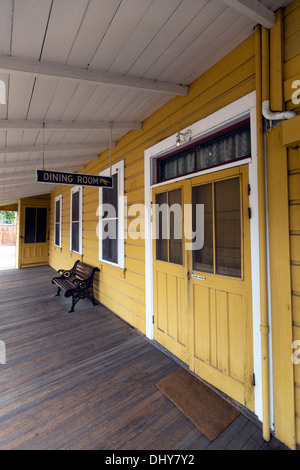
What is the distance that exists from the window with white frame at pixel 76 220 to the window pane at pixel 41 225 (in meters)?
3.72

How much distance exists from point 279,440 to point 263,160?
204cm

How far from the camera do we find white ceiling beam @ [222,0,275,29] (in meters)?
1.26

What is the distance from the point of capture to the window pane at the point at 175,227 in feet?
8.08

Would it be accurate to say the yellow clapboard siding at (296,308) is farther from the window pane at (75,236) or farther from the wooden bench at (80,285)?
the window pane at (75,236)

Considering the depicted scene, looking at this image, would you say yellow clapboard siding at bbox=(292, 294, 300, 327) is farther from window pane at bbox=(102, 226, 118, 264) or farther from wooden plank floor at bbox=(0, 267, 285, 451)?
window pane at bbox=(102, 226, 118, 264)

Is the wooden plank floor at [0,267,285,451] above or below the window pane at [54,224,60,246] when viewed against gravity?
below

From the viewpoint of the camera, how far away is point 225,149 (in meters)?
2.02

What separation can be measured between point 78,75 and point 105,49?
0.31 meters

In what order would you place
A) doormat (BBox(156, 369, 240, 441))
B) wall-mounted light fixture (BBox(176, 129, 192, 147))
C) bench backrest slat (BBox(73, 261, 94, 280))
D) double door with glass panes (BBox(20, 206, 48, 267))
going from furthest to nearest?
double door with glass panes (BBox(20, 206, 48, 267))
bench backrest slat (BBox(73, 261, 94, 280))
wall-mounted light fixture (BBox(176, 129, 192, 147))
doormat (BBox(156, 369, 240, 441))

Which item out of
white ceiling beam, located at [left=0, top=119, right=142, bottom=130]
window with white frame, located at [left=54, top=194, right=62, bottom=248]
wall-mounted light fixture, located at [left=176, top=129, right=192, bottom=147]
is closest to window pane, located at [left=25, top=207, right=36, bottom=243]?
window with white frame, located at [left=54, top=194, right=62, bottom=248]

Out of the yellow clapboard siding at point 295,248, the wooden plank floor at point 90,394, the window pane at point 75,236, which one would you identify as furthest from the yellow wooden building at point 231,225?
the window pane at point 75,236

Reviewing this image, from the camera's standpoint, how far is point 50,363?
7.89 feet

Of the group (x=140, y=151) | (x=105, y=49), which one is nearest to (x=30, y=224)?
(x=140, y=151)

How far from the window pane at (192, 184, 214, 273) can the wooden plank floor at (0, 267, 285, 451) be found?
1.21 meters
